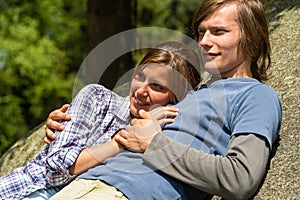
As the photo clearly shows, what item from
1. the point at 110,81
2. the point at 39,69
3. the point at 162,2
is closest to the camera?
the point at 110,81

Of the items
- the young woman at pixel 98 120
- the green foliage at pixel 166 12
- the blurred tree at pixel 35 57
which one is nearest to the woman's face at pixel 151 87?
the young woman at pixel 98 120

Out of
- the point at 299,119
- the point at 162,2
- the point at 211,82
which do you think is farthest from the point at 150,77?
the point at 162,2

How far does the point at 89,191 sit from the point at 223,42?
121cm

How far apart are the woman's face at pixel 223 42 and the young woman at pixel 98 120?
0.12 metres

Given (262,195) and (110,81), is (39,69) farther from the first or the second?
(262,195)

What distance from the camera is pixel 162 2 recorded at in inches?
862

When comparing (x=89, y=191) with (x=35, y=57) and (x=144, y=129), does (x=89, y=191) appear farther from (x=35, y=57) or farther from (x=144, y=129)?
(x=35, y=57)

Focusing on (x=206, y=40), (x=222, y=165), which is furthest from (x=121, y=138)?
(x=206, y=40)

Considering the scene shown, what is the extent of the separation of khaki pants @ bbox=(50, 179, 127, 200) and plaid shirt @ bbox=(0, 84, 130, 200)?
199 mm

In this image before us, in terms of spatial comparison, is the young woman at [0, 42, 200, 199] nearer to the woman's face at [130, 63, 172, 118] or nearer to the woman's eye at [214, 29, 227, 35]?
the woman's face at [130, 63, 172, 118]

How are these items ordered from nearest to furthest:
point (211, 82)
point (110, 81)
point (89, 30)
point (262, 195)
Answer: point (262, 195), point (211, 82), point (110, 81), point (89, 30)

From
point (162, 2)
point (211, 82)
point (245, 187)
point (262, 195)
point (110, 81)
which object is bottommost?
point (162, 2)

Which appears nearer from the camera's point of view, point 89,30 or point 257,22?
point 257,22

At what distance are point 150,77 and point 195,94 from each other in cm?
29
